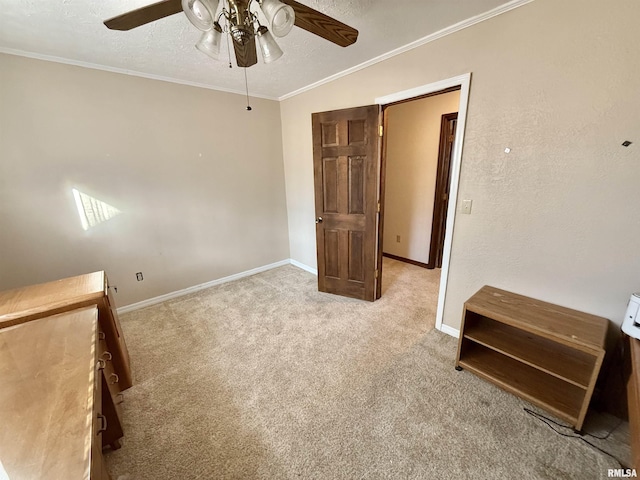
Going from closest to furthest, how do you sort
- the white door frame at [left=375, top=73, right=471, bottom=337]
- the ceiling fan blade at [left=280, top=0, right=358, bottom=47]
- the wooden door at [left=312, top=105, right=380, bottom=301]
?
the ceiling fan blade at [left=280, top=0, right=358, bottom=47], the white door frame at [left=375, top=73, right=471, bottom=337], the wooden door at [left=312, top=105, right=380, bottom=301]

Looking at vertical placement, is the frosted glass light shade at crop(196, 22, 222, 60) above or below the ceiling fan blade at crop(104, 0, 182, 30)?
below

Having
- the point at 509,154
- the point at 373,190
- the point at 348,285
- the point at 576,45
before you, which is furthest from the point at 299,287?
the point at 576,45

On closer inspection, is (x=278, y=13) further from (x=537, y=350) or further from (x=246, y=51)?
(x=537, y=350)

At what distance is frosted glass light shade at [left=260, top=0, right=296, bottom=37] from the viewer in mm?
1042

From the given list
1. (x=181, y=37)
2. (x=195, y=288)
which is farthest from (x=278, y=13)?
(x=195, y=288)

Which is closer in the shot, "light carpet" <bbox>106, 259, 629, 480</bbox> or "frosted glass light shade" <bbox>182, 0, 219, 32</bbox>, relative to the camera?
"frosted glass light shade" <bbox>182, 0, 219, 32</bbox>

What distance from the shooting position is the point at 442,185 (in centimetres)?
347

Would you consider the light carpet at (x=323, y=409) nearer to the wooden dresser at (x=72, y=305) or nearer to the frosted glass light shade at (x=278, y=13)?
the wooden dresser at (x=72, y=305)

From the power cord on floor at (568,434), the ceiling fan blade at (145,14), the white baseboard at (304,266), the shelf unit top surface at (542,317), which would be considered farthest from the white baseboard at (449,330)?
the ceiling fan blade at (145,14)

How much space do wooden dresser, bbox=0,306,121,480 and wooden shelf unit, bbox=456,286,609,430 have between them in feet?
6.38

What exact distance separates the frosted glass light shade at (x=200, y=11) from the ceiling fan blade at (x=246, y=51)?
181 mm

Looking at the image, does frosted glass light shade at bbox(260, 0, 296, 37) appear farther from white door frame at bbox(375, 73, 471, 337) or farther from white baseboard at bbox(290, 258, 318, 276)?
white baseboard at bbox(290, 258, 318, 276)

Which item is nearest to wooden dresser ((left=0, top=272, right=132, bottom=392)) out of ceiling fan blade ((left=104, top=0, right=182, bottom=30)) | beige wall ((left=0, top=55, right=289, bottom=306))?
beige wall ((left=0, top=55, right=289, bottom=306))

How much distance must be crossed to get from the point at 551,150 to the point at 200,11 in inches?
77.6
